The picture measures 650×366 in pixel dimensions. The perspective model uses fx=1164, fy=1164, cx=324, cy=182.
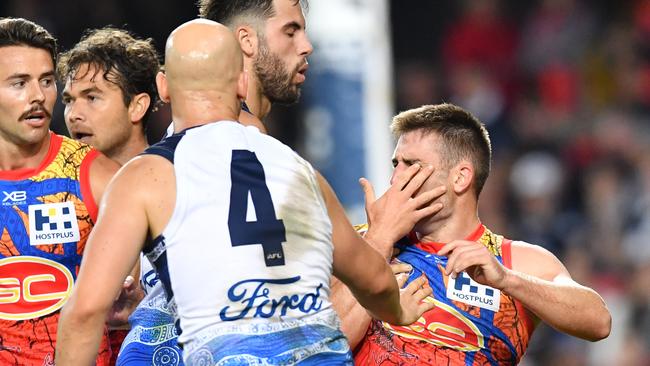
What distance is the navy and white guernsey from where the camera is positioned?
12.6 feet

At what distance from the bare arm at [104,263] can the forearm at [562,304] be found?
1.70 meters

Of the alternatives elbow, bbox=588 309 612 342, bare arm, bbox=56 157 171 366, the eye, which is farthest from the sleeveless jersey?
elbow, bbox=588 309 612 342

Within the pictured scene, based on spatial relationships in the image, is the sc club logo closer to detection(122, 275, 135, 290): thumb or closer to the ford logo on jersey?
detection(122, 275, 135, 290): thumb

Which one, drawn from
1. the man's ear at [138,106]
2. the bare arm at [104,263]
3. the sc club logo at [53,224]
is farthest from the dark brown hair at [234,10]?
the bare arm at [104,263]

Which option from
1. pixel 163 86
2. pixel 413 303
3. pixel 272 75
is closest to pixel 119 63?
pixel 272 75

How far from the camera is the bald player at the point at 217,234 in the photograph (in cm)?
380

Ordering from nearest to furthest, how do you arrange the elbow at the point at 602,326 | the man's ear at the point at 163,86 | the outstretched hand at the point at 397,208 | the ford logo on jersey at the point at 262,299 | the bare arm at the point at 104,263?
1. the bare arm at the point at 104,263
2. the ford logo on jersey at the point at 262,299
3. the man's ear at the point at 163,86
4. the outstretched hand at the point at 397,208
5. the elbow at the point at 602,326

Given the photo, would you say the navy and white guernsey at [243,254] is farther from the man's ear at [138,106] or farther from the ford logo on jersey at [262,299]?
the man's ear at [138,106]

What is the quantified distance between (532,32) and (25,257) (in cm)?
902

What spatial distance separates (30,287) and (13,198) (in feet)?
1.27

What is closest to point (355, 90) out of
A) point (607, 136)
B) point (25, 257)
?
point (607, 136)

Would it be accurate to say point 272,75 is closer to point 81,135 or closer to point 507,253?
point 81,135

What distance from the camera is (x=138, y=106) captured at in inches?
230

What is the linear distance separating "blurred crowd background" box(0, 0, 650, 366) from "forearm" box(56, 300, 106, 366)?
7.26 m
